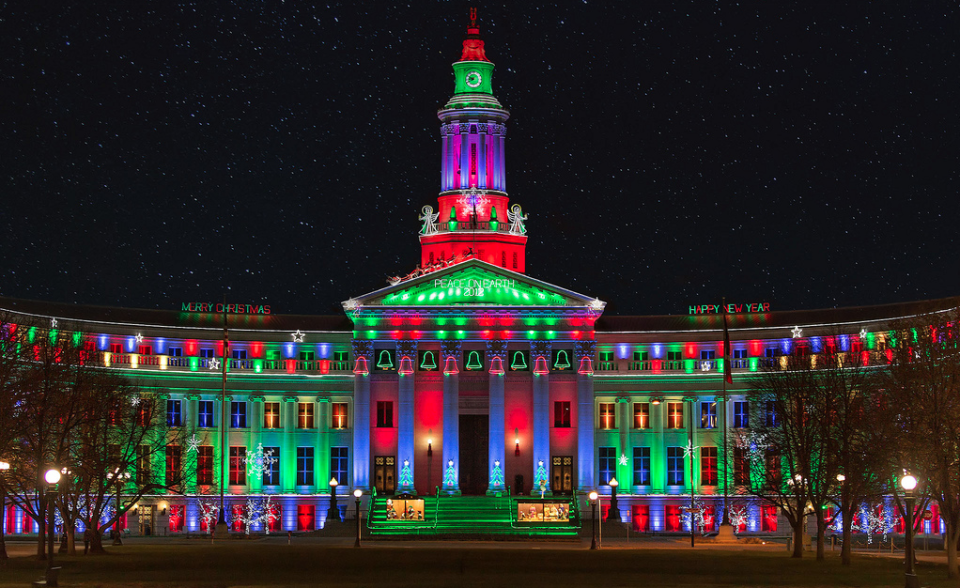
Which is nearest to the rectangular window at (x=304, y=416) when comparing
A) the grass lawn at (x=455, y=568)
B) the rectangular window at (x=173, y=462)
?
the rectangular window at (x=173, y=462)

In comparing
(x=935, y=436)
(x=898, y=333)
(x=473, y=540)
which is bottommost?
(x=473, y=540)

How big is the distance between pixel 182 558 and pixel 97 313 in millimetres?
53927

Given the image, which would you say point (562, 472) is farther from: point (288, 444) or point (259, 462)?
point (259, 462)

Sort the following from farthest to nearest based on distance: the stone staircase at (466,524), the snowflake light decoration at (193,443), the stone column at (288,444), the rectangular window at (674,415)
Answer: the rectangular window at (674,415) < the stone column at (288,444) < the snowflake light decoration at (193,443) < the stone staircase at (466,524)

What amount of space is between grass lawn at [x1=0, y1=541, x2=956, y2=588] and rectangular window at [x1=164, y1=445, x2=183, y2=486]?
88.3 ft

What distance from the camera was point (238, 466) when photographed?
418 feet

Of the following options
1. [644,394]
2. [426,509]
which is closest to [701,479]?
[644,394]

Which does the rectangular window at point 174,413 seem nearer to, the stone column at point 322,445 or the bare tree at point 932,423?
the stone column at point 322,445

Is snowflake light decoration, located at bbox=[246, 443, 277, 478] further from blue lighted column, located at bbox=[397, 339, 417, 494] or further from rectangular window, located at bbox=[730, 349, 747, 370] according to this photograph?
rectangular window, located at bbox=[730, 349, 747, 370]

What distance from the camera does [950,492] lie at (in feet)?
228

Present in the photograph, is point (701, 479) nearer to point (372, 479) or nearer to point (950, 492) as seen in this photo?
point (372, 479)

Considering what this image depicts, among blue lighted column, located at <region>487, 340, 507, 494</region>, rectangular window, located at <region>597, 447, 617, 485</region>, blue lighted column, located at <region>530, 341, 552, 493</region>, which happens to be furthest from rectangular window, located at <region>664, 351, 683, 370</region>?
blue lighted column, located at <region>487, 340, 507, 494</region>

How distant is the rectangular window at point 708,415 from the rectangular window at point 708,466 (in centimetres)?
212

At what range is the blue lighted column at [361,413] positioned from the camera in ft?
408
